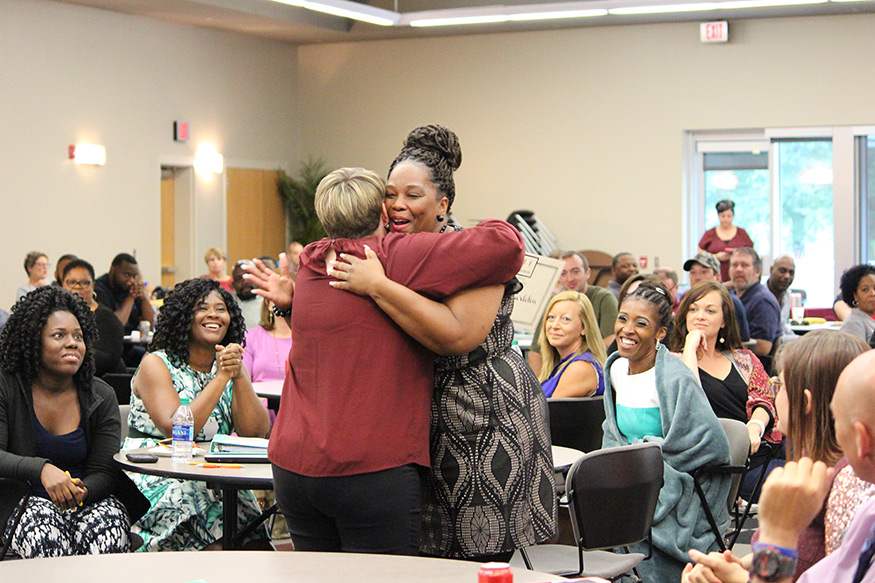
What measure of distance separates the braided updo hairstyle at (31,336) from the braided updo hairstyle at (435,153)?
185cm

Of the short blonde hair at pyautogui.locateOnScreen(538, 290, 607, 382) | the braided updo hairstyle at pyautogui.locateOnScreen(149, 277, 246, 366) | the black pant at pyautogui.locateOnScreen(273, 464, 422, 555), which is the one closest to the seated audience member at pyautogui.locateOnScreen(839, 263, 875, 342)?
the short blonde hair at pyautogui.locateOnScreen(538, 290, 607, 382)

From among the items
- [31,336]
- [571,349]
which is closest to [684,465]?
[571,349]

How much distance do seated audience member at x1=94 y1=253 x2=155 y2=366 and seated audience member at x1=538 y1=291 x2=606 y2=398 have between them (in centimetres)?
427

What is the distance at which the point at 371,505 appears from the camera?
6.81 feet

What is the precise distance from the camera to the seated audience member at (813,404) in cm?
202

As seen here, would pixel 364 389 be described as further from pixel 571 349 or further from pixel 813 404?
pixel 571 349

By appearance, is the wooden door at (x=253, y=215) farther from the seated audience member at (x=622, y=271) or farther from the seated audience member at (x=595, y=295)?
the seated audience member at (x=595, y=295)

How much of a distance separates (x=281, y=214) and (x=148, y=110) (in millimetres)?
2683

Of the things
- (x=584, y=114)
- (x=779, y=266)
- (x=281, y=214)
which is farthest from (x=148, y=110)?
(x=779, y=266)

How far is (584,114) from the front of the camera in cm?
1255

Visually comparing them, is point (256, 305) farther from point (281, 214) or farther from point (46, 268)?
point (281, 214)

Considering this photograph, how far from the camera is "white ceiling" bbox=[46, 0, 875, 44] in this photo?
11.2m

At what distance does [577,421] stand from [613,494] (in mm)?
1222

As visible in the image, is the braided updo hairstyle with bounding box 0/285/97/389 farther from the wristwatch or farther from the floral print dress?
the wristwatch
